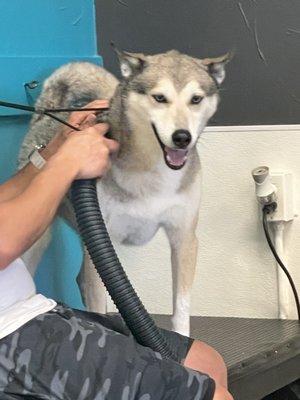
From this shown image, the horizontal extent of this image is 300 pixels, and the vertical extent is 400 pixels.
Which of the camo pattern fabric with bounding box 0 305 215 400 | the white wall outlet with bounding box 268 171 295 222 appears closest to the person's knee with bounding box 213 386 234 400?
the camo pattern fabric with bounding box 0 305 215 400

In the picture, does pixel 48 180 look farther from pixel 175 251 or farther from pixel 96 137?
pixel 175 251

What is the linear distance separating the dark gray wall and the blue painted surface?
0.39 ft

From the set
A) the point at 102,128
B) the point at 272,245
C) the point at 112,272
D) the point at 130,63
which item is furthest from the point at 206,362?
the point at 272,245

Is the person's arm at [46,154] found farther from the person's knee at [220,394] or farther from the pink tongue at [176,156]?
the person's knee at [220,394]

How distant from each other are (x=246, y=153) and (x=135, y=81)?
2.19 feet

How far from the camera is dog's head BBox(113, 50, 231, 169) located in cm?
137

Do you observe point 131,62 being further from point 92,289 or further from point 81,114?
point 92,289

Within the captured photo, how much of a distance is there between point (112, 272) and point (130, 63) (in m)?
0.46

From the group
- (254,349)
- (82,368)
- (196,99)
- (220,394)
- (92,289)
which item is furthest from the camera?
(254,349)

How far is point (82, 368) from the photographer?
103 cm

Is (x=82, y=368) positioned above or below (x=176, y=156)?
below

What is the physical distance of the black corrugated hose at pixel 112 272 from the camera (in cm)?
122

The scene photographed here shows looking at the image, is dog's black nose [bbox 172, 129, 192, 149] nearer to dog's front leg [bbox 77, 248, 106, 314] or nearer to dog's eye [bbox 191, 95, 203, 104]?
dog's eye [bbox 191, 95, 203, 104]

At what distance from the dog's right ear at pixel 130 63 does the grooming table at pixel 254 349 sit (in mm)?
684
